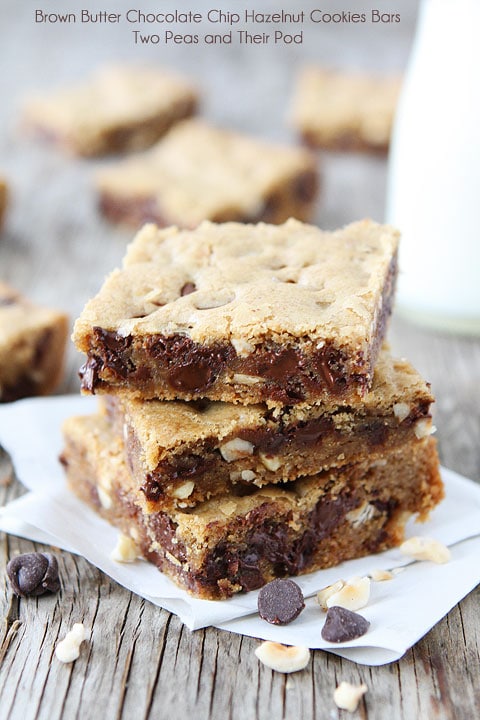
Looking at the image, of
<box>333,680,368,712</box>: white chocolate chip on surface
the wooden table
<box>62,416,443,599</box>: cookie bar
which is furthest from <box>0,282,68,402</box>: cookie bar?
<box>333,680,368,712</box>: white chocolate chip on surface

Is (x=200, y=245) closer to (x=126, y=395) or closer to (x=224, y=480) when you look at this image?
(x=126, y=395)

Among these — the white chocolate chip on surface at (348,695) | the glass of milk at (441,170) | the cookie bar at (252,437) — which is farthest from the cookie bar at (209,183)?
the white chocolate chip on surface at (348,695)

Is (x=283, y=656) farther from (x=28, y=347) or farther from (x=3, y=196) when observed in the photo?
(x=3, y=196)

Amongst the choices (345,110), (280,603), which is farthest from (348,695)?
(345,110)

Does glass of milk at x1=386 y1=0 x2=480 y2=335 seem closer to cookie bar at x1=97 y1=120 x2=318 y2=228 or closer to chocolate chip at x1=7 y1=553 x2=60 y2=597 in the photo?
cookie bar at x1=97 y1=120 x2=318 y2=228

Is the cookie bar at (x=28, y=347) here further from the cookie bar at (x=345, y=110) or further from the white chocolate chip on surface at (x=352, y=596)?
the cookie bar at (x=345, y=110)
